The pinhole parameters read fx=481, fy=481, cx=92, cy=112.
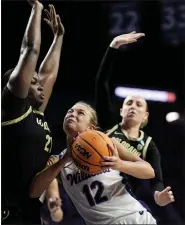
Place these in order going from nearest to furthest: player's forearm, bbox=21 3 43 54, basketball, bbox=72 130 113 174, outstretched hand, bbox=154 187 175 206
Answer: basketball, bbox=72 130 113 174 < outstretched hand, bbox=154 187 175 206 < player's forearm, bbox=21 3 43 54

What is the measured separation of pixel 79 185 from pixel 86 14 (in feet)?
3.12

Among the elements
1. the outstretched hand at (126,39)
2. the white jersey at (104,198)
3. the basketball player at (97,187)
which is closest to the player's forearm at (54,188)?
the basketball player at (97,187)

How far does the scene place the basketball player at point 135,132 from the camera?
98.6 inches

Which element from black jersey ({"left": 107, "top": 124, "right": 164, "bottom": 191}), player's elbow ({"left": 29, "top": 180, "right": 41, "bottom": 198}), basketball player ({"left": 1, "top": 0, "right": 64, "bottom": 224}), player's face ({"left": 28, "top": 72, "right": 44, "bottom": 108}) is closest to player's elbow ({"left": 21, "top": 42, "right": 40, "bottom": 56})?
basketball player ({"left": 1, "top": 0, "right": 64, "bottom": 224})

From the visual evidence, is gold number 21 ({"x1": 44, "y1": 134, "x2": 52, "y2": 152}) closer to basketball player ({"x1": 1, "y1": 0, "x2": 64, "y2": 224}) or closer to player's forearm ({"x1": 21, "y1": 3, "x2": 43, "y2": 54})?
basketball player ({"x1": 1, "y1": 0, "x2": 64, "y2": 224})

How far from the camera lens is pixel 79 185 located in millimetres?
2539

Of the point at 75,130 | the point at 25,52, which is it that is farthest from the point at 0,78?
the point at 75,130

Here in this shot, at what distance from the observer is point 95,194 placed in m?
2.53

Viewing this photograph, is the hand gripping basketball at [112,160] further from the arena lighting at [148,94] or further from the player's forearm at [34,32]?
the player's forearm at [34,32]

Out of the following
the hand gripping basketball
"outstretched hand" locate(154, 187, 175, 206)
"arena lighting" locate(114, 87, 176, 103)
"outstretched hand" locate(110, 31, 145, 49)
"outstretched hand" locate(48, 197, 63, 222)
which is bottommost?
"outstretched hand" locate(48, 197, 63, 222)

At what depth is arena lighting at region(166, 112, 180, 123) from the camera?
2.55 m

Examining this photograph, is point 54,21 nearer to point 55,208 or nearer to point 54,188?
point 54,188

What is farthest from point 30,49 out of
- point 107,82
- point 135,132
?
point 135,132

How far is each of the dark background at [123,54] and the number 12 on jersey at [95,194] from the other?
0.26 metres
